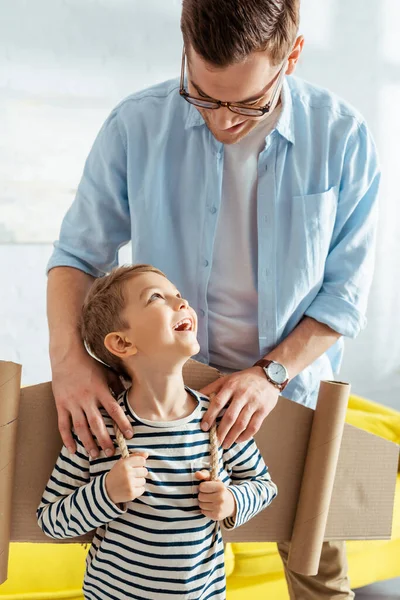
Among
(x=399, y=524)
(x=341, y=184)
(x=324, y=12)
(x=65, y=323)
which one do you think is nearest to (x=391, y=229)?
(x=324, y=12)

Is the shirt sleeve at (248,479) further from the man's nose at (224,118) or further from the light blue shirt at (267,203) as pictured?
the man's nose at (224,118)

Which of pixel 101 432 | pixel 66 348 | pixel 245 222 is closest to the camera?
pixel 101 432

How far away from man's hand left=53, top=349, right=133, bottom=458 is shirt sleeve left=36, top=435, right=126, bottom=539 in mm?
28

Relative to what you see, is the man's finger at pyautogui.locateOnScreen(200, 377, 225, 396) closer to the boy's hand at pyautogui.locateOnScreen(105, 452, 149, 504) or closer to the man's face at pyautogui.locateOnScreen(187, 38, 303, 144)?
the boy's hand at pyautogui.locateOnScreen(105, 452, 149, 504)

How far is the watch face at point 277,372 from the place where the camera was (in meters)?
1.29

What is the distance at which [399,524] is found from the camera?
231 cm

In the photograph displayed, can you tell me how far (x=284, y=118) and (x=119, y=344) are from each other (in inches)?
19.1

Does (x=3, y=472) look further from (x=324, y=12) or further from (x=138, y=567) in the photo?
(x=324, y=12)

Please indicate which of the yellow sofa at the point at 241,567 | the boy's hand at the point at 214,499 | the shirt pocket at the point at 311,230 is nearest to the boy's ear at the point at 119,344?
the boy's hand at the point at 214,499

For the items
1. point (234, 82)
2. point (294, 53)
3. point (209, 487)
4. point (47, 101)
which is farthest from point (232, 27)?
point (47, 101)

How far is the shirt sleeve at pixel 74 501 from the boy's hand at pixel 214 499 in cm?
12

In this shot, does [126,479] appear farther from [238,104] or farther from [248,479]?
[238,104]

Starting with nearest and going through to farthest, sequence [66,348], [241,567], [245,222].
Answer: [66,348] → [245,222] → [241,567]

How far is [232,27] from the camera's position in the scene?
3.50ft
